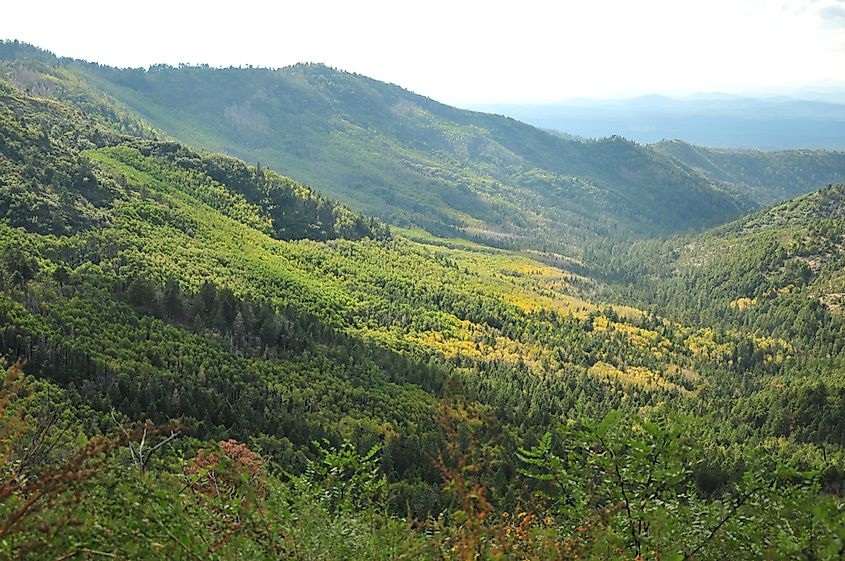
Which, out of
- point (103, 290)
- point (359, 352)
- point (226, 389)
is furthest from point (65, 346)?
point (359, 352)

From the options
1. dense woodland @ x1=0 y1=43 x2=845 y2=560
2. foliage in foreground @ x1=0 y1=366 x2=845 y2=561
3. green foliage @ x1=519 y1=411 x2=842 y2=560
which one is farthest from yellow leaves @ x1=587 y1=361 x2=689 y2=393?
foliage in foreground @ x1=0 y1=366 x2=845 y2=561

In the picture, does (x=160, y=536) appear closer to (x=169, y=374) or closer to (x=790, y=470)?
(x=790, y=470)

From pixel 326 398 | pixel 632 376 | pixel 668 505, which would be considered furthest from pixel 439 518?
pixel 632 376

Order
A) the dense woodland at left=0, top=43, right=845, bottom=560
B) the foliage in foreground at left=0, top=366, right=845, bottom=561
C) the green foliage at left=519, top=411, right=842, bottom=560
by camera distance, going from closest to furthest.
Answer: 1. the foliage in foreground at left=0, top=366, right=845, bottom=561
2. the dense woodland at left=0, top=43, right=845, bottom=560
3. the green foliage at left=519, top=411, right=842, bottom=560

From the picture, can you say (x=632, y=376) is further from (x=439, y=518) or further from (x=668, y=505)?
(x=439, y=518)

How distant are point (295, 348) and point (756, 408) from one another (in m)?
87.4

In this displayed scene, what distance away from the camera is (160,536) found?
40.5ft

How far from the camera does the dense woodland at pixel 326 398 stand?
1389 cm

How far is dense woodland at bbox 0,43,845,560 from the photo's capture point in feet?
45.6

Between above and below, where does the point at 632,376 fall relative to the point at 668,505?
below

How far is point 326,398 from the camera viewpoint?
7256cm

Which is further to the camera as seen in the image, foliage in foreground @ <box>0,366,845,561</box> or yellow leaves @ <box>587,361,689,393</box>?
yellow leaves @ <box>587,361,689,393</box>

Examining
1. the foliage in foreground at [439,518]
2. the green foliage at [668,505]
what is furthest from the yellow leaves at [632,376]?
the foliage in foreground at [439,518]

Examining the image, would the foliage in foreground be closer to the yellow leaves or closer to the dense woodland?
the dense woodland
